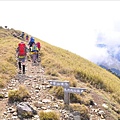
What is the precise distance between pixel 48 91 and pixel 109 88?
6.59 meters

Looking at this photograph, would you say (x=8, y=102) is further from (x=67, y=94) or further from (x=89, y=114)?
(x=89, y=114)

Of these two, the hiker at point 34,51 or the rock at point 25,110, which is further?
the hiker at point 34,51

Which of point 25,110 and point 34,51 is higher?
point 34,51

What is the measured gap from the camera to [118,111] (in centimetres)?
1614

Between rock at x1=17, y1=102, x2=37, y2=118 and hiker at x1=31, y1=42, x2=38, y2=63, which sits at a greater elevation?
hiker at x1=31, y1=42, x2=38, y2=63

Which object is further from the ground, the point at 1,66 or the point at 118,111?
the point at 1,66

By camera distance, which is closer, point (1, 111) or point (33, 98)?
point (1, 111)

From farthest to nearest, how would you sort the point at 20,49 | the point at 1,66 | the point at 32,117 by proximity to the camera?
1. the point at 20,49
2. the point at 1,66
3. the point at 32,117

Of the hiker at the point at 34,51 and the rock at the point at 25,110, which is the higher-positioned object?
the hiker at the point at 34,51

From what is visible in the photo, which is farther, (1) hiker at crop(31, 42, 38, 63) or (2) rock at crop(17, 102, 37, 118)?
(1) hiker at crop(31, 42, 38, 63)

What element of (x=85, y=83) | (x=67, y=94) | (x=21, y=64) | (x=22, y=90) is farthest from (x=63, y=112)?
(x=21, y=64)

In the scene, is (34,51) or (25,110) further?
(34,51)

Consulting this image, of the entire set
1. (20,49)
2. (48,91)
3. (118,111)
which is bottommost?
(118,111)

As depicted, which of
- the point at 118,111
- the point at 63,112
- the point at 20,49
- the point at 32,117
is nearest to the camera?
the point at 32,117
